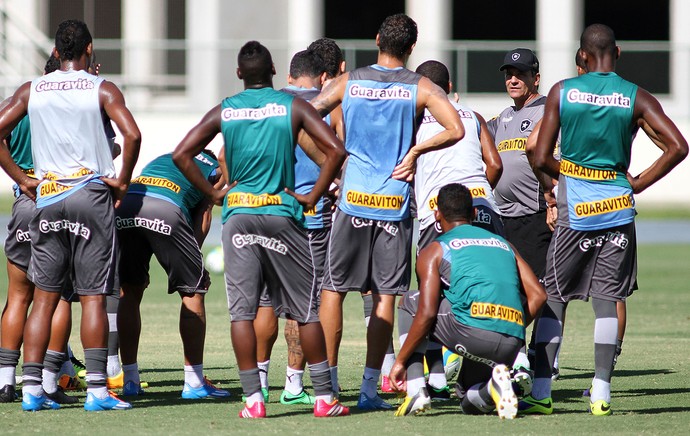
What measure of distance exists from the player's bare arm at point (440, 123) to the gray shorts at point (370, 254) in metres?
0.38

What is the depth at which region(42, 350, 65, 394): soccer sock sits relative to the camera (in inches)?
328

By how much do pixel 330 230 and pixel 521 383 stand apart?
1773 mm

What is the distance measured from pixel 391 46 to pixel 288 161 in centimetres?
119

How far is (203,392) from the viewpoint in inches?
344

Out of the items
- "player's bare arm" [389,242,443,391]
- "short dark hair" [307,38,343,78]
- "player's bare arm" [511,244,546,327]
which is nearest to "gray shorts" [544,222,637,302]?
"player's bare arm" [511,244,546,327]

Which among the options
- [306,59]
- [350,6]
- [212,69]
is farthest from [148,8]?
[306,59]

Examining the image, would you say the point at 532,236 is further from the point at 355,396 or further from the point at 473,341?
the point at 473,341

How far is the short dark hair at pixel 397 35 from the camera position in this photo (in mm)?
8273

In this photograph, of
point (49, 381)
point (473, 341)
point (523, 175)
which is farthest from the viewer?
point (523, 175)

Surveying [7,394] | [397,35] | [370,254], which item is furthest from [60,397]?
[397,35]

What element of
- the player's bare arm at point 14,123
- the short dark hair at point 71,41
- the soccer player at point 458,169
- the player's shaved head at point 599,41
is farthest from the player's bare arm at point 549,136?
the player's bare arm at point 14,123

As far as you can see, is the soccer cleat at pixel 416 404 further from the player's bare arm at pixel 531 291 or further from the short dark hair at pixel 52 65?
the short dark hair at pixel 52 65

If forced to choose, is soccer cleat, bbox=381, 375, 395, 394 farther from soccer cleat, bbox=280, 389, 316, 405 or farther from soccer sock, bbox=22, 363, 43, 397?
soccer sock, bbox=22, 363, 43, 397

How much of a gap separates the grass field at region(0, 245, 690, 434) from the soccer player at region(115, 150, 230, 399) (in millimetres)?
243
